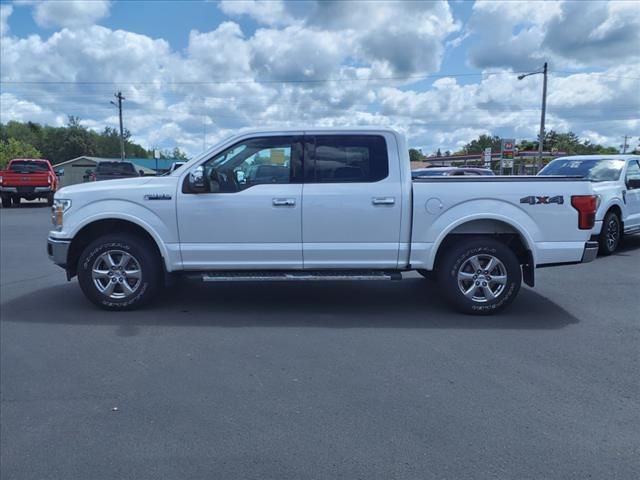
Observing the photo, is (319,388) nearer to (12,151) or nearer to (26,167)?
(26,167)

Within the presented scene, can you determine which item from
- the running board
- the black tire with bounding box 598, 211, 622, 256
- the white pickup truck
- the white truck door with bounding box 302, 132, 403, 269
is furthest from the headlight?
the black tire with bounding box 598, 211, 622, 256

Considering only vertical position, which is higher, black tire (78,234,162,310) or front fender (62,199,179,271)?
front fender (62,199,179,271)

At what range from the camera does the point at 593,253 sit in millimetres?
A: 5676

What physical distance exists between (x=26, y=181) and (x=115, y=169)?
3.43 metres

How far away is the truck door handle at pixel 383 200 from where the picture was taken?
5.48 metres

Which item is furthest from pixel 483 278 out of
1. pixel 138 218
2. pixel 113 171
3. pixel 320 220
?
pixel 113 171

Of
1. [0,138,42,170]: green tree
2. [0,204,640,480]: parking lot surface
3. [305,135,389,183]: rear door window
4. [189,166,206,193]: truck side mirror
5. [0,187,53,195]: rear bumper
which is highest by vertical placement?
[0,138,42,170]: green tree

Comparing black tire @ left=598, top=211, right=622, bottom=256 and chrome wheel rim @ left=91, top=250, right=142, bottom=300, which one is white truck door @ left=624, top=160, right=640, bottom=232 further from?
chrome wheel rim @ left=91, top=250, right=142, bottom=300

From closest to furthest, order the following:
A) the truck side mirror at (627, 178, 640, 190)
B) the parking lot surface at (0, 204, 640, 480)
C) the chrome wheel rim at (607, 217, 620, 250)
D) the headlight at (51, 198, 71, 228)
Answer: the parking lot surface at (0, 204, 640, 480), the headlight at (51, 198, 71, 228), the chrome wheel rim at (607, 217, 620, 250), the truck side mirror at (627, 178, 640, 190)

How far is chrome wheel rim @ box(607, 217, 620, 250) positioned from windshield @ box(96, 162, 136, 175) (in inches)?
718

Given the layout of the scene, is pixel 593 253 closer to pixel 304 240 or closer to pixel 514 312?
pixel 514 312

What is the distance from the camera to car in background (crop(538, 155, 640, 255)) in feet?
30.9

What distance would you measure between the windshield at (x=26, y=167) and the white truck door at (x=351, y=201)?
2000 cm

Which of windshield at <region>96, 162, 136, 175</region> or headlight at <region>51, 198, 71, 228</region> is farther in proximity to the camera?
windshield at <region>96, 162, 136, 175</region>
